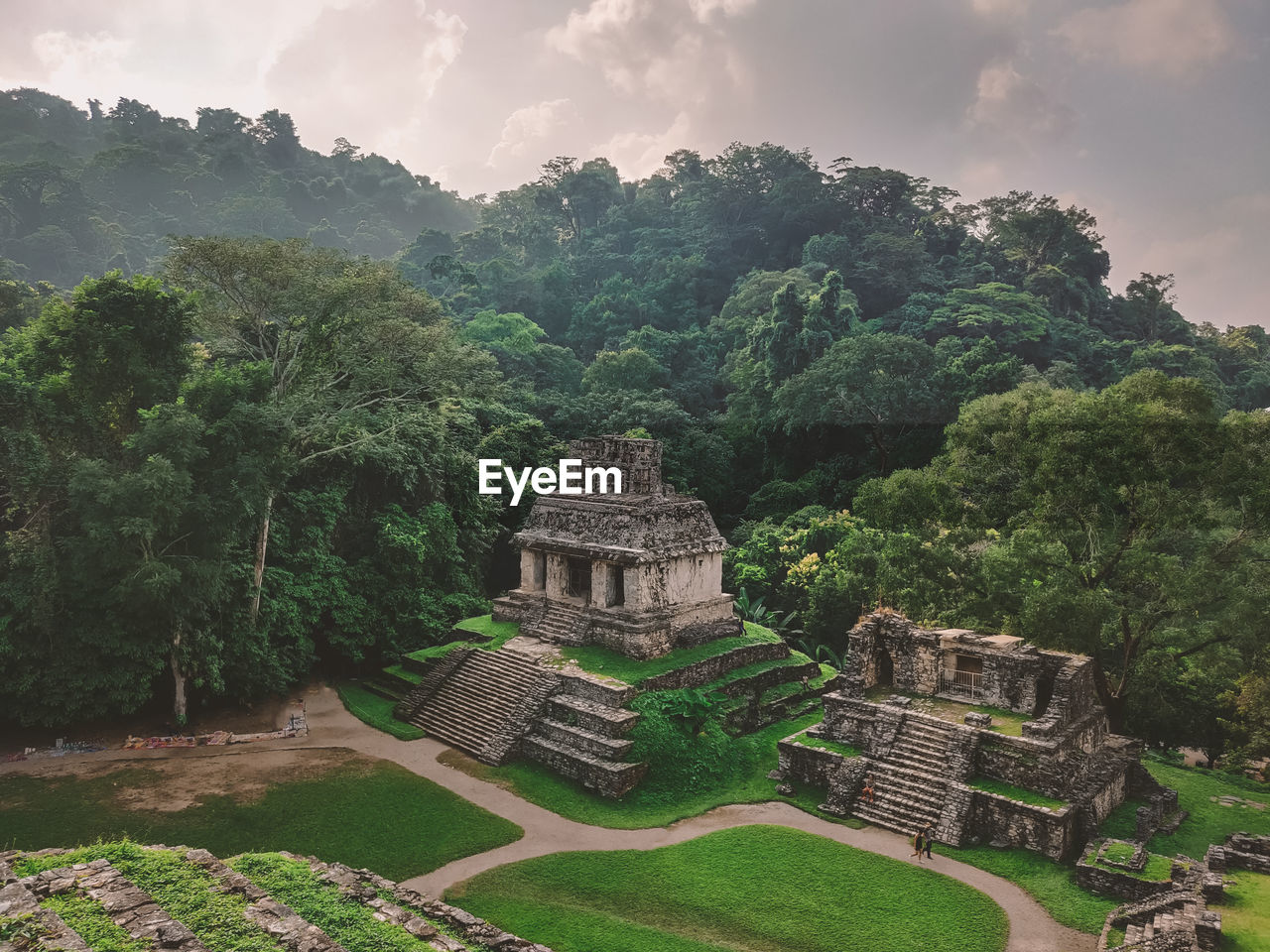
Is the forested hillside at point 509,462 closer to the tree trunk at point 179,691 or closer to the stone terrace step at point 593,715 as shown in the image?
the tree trunk at point 179,691

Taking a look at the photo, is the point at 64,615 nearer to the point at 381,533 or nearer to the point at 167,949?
the point at 381,533

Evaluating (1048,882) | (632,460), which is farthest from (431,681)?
(1048,882)

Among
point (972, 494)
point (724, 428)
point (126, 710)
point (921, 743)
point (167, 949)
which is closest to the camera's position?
point (167, 949)

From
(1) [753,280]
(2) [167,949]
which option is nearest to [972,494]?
(2) [167,949]

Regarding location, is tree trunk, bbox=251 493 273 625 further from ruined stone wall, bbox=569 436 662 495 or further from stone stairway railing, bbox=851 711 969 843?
stone stairway railing, bbox=851 711 969 843

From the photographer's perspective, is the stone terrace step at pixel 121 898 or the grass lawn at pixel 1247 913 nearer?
the stone terrace step at pixel 121 898

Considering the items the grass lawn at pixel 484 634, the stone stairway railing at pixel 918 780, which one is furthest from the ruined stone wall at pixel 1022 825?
the grass lawn at pixel 484 634

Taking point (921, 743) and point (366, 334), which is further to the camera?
point (366, 334)
